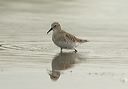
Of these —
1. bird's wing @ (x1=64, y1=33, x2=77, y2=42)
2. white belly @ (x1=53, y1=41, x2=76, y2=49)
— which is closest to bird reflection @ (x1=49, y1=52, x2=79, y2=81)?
white belly @ (x1=53, y1=41, x2=76, y2=49)

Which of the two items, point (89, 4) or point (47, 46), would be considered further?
point (89, 4)

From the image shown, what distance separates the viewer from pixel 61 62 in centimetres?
1106

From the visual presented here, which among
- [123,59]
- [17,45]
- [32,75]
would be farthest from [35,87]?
[17,45]

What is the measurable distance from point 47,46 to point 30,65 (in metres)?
2.09

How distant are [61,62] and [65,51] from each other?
1.51 m

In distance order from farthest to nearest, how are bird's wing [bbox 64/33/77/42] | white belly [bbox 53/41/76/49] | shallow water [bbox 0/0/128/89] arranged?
bird's wing [bbox 64/33/77/42] → white belly [bbox 53/41/76/49] → shallow water [bbox 0/0/128/89]

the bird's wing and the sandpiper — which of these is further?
the bird's wing

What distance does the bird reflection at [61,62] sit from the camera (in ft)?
32.7

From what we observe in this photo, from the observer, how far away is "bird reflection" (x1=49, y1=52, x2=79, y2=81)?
9962 mm

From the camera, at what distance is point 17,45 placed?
12.5 metres

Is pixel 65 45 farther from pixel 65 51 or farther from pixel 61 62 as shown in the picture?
pixel 61 62

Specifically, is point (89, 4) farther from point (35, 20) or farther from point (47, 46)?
point (47, 46)

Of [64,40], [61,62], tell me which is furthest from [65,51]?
[61,62]

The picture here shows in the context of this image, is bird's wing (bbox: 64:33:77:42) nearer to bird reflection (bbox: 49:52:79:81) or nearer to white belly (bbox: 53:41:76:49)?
white belly (bbox: 53:41:76:49)
